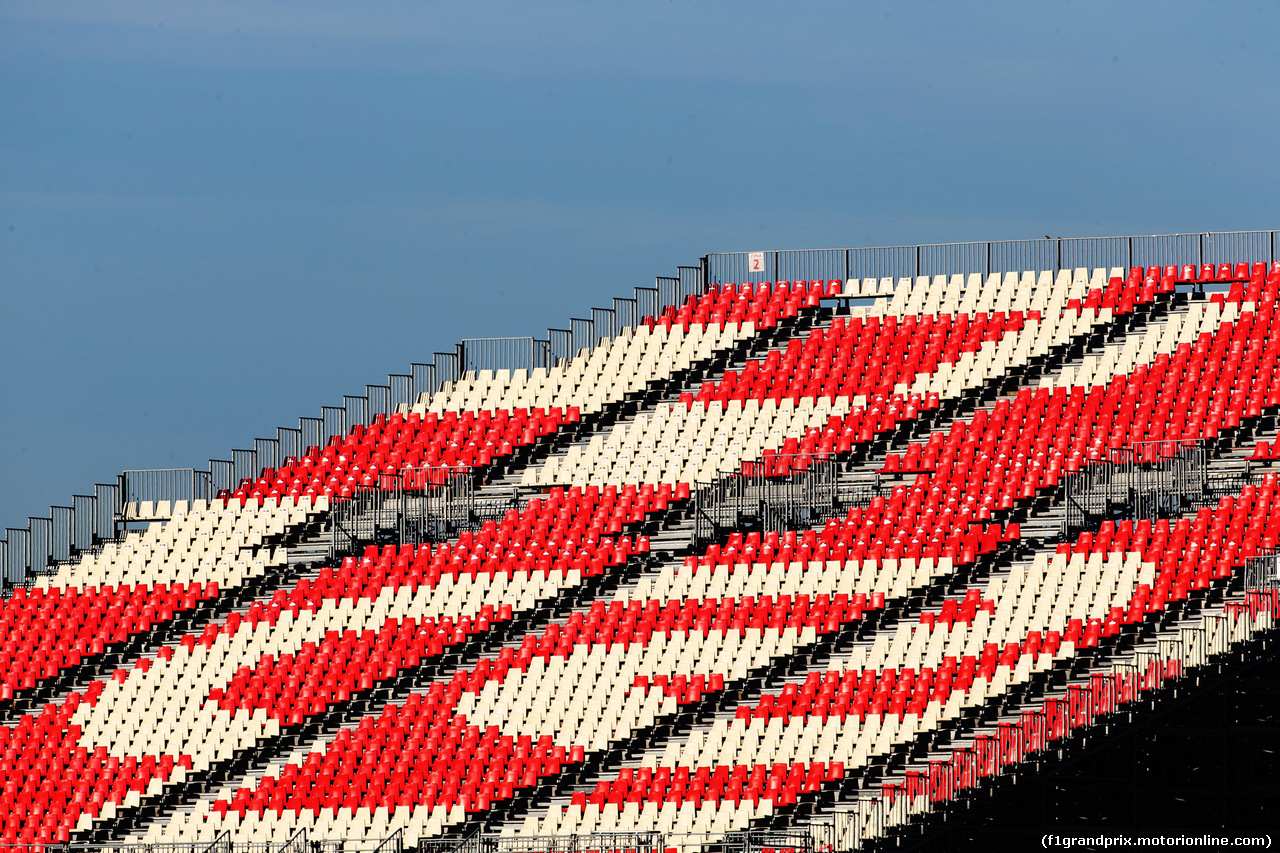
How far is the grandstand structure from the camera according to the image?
34750mm

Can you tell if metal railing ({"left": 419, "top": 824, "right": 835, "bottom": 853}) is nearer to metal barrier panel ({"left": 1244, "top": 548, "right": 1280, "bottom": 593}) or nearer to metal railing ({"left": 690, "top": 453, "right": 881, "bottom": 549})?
metal barrier panel ({"left": 1244, "top": 548, "right": 1280, "bottom": 593})

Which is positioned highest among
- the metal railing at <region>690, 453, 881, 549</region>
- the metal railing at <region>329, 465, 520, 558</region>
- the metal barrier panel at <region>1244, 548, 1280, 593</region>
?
the metal barrier panel at <region>1244, 548, 1280, 593</region>

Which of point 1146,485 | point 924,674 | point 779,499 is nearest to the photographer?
point 924,674

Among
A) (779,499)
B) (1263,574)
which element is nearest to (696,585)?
(779,499)

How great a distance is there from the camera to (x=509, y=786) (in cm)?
3628

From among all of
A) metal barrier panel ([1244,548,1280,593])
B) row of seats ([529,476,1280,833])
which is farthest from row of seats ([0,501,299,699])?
metal barrier panel ([1244,548,1280,593])

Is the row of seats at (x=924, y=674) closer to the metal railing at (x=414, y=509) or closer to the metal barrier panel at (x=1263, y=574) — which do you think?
the metal barrier panel at (x=1263, y=574)

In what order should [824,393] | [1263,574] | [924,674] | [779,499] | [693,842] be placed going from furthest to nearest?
[824,393]
[779,499]
[924,674]
[1263,574]
[693,842]

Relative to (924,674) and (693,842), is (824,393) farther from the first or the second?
(693,842)

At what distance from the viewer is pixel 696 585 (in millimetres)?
40188

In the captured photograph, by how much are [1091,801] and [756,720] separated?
194 inches

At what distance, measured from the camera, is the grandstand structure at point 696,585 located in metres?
34.8

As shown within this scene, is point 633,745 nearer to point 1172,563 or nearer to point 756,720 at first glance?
point 756,720

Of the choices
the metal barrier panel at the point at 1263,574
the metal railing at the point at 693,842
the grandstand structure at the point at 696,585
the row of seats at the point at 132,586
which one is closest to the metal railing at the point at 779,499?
the grandstand structure at the point at 696,585
